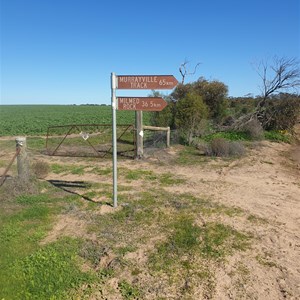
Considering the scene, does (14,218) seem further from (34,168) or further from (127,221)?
(34,168)

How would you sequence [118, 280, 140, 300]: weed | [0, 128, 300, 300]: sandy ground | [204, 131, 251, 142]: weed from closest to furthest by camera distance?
[118, 280, 140, 300]: weed < [0, 128, 300, 300]: sandy ground < [204, 131, 251, 142]: weed

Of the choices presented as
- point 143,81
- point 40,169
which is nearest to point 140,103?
point 143,81

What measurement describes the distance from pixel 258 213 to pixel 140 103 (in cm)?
312

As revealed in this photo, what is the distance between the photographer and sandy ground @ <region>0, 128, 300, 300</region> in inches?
141

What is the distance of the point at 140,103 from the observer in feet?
19.3

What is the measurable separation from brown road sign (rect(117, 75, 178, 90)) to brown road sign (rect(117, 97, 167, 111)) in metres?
0.24

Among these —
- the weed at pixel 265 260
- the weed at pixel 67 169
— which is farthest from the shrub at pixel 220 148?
the weed at pixel 265 260

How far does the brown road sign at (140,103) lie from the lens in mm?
5832

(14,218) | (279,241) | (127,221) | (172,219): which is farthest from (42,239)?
(279,241)

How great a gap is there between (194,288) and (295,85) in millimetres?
16005

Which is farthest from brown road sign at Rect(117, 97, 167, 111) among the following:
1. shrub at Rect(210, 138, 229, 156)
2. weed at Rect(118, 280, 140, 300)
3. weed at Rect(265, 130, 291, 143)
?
weed at Rect(265, 130, 291, 143)

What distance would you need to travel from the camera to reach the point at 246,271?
3.80 meters

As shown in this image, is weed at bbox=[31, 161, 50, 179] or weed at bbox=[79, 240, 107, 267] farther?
weed at bbox=[31, 161, 50, 179]

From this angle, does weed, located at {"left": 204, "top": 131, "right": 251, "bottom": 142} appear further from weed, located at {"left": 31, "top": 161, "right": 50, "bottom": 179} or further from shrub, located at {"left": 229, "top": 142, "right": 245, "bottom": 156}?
weed, located at {"left": 31, "top": 161, "right": 50, "bottom": 179}
